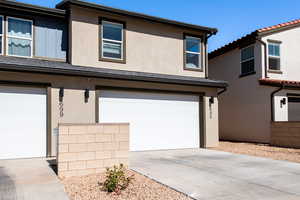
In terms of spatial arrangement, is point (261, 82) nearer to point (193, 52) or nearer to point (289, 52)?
point (289, 52)

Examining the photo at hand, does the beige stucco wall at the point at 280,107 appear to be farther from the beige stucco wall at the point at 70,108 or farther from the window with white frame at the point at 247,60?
the beige stucco wall at the point at 70,108

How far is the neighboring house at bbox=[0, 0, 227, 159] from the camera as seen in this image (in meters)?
9.66

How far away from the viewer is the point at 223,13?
608 inches

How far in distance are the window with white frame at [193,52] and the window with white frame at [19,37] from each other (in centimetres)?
725

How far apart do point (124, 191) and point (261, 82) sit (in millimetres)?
11586

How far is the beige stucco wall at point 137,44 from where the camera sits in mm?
11250

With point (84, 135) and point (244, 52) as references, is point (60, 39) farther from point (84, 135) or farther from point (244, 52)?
point (244, 52)

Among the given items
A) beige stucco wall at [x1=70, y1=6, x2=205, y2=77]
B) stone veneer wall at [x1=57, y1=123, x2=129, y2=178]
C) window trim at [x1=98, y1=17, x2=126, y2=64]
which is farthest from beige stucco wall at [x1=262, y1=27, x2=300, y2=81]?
stone veneer wall at [x1=57, y1=123, x2=129, y2=178]

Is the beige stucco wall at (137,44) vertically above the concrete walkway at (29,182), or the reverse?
the beige stucco wall at (137,44)

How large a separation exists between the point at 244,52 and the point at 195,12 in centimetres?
389

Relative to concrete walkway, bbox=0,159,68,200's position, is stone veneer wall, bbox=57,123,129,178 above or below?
above

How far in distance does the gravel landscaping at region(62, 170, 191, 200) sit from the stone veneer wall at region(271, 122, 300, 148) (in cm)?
896

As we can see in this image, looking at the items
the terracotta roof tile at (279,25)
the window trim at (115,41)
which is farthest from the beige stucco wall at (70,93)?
the terracotta roof tile at (279,25)

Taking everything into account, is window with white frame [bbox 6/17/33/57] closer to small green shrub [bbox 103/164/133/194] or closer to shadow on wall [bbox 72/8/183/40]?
shadow on wall [bbox 72/8/183/40]
